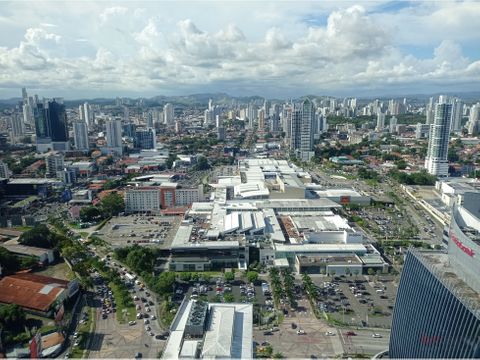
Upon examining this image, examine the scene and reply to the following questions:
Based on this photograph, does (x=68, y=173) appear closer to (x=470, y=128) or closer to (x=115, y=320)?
(x=115, y=320)

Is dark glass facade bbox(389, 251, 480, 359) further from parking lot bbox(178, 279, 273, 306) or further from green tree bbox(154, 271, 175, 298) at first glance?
green tree bbox(154, 271, 175, 298)

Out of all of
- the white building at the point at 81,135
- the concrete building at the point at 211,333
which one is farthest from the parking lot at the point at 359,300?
the white building at the point at 81,135

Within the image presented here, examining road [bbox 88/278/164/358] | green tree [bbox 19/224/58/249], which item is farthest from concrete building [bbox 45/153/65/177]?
road [bbox 88/278/164/358]

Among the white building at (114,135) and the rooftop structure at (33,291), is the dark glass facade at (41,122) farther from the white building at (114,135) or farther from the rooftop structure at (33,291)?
the rooftop structure at (33,291)

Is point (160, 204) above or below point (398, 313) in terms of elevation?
below

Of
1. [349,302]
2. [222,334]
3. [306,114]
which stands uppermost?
[306,114]

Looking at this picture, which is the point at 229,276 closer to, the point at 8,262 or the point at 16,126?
the point at 8,262

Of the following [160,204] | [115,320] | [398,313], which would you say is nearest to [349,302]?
[398,313]
